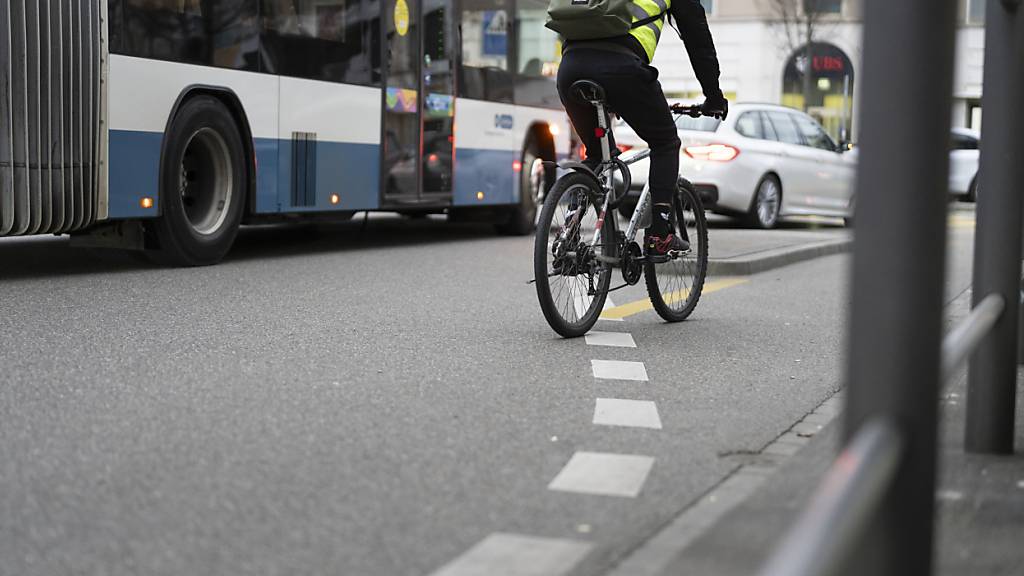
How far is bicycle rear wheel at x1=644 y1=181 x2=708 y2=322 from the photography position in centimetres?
735

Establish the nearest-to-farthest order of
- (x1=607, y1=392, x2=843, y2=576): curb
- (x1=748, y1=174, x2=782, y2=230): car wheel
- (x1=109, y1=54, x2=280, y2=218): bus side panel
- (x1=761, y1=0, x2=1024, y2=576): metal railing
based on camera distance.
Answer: (x1=761, y1=0, x2=1024, y2=576): metal railing → (x1=607, y1=392, x2=843, y2=576): curb → (x1=109, y1=54, x2=280, y2=218): bus side panel → (x1=748, y1=174, x2=782, y2=230): car wheel

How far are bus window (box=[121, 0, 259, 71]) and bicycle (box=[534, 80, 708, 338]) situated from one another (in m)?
3.79

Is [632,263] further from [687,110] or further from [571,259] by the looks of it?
[687,110]

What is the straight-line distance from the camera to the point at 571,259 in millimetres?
6656

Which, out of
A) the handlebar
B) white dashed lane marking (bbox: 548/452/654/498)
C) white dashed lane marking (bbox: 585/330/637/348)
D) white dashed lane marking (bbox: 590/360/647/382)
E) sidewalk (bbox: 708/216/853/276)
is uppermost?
the handlebar

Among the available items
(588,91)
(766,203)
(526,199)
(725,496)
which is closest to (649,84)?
(588,91)

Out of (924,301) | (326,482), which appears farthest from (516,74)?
(924,301)

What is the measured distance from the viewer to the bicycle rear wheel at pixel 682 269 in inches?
289

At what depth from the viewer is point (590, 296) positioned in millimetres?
6891

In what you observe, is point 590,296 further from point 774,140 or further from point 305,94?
point 774,140

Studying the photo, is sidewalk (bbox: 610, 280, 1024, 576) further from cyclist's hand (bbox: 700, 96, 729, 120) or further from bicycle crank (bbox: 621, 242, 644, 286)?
cyclist's hand (bbox: 700, 96, 729, 120)

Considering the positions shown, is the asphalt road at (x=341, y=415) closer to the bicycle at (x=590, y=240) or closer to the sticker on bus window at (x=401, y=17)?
the bicycle at (x=590, y=240)

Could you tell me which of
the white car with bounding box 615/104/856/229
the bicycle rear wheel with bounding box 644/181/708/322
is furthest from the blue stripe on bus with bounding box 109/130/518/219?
the bicycle rear wheel with bounding box 644/181/708/322

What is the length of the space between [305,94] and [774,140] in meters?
7.93
